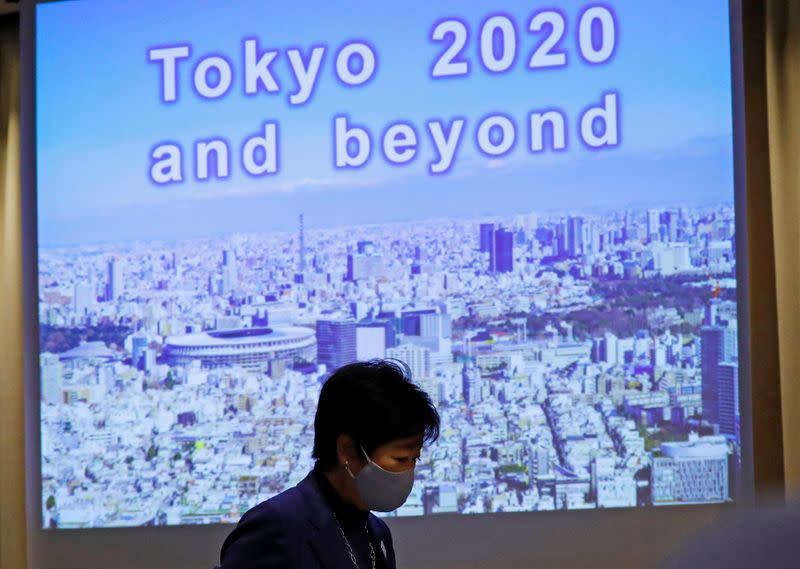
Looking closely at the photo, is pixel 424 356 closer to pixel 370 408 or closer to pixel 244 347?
pixel 244 347

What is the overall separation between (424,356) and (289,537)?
1.87 metres

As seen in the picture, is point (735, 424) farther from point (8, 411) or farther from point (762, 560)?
point (762, 560)

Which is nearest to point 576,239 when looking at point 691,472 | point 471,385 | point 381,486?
point 471,385

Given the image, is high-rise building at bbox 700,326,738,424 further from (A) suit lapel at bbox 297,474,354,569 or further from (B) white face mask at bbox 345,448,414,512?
(A) suit lapel at bbox 297,474,354,569

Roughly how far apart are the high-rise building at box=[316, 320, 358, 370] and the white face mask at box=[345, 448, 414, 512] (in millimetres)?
1563

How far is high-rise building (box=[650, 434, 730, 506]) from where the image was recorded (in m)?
3.50

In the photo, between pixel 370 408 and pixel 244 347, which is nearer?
pixel 370 408

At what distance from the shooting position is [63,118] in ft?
13.3

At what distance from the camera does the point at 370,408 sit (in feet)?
6.67

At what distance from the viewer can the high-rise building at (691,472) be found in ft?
11.5

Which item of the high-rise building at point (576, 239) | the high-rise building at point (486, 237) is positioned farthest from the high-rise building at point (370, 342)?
the high-rise building at point (576, 239)

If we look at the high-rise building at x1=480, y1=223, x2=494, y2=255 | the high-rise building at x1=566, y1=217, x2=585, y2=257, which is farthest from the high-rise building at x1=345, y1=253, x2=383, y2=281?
the high-rise building at x1=566, y1=217, x2=585, y2=257

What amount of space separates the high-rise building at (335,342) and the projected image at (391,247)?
13 mm

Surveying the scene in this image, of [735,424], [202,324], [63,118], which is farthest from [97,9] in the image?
[735,424]
